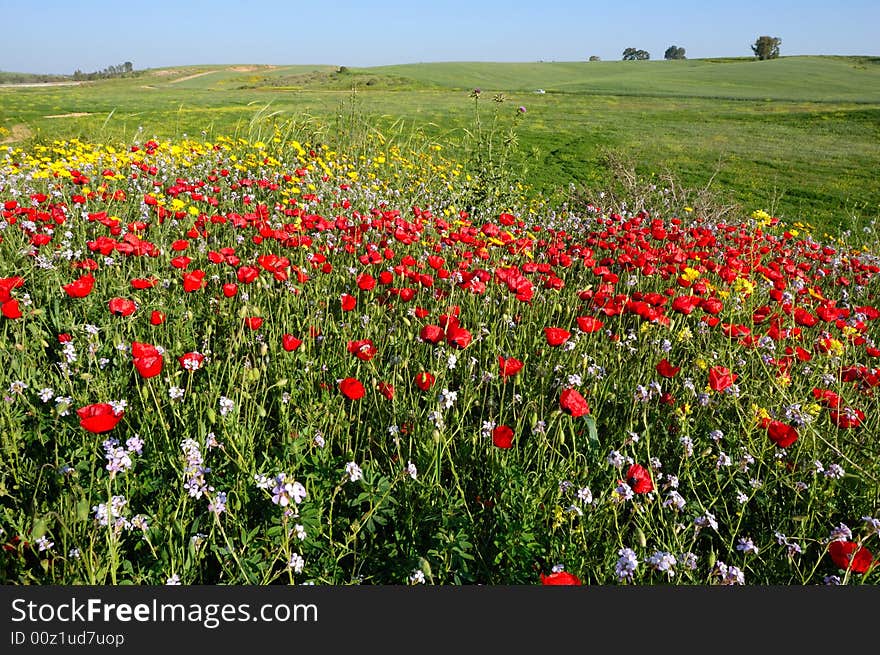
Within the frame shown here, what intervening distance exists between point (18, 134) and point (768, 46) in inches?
4687

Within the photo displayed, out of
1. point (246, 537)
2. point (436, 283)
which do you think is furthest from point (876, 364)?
point (246, 537)

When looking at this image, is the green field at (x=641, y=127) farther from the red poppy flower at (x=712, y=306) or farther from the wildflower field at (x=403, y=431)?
the red poppy flower at (x=712, y=306)

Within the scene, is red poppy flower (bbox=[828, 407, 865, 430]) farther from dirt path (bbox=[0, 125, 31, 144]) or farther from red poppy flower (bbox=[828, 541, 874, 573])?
dirt path (bbox=[0, 125, 31, 144])

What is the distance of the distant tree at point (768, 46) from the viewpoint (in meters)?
102

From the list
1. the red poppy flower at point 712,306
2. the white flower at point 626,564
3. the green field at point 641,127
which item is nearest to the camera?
the white flower at point 626,564

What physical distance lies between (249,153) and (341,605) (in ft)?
26.5

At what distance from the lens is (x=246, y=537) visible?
1.97m

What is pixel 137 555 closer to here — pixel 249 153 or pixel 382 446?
pixel 382 446

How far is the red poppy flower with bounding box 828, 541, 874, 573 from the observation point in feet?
5.42

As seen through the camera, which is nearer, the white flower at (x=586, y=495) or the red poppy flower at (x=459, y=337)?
the white flower at (x=586, y=495)

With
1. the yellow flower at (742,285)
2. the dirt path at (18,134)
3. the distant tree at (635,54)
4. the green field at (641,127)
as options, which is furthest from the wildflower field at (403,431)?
the distant tree at (635,54)

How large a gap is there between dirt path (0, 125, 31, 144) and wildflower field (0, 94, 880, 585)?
40.6ft

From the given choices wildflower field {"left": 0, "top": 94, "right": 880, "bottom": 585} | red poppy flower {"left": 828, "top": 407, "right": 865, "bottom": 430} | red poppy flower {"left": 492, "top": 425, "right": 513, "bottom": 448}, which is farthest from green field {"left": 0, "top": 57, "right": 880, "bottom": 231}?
red poppy flower {"left": 492, "top": 425, "right": 513, "bottom": 448}

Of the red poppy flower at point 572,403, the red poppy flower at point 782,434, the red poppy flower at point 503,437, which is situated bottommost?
the red poppy flower at point 782,434
